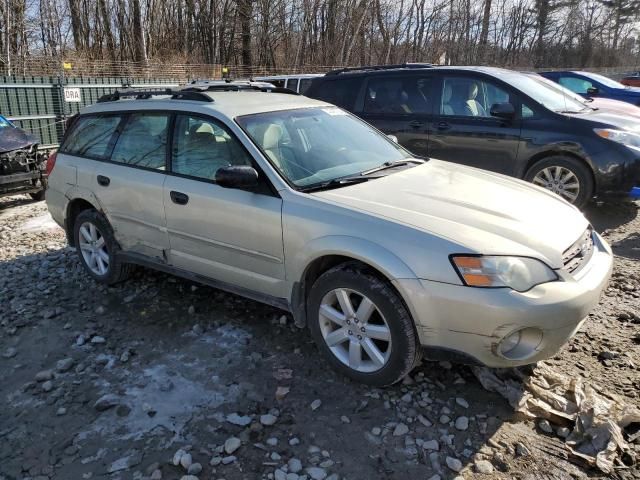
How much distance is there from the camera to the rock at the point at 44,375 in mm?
3465

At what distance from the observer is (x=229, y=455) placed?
2717 millimetres

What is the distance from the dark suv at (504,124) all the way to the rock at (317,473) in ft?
16.6

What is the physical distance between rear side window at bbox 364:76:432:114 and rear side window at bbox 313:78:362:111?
200 mm

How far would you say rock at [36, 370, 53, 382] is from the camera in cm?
346

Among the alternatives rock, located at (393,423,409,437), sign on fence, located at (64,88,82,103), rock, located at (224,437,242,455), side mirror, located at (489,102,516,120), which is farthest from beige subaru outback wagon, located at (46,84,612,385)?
sign on fence, located at (64,88,82,103)

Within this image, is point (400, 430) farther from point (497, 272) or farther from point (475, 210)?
point (475, 210)

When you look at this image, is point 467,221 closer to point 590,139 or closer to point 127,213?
point 127,213

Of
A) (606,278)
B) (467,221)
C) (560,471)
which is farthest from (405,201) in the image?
(560,471)

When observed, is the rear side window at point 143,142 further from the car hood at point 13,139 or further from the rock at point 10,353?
the car hood at point 13,139

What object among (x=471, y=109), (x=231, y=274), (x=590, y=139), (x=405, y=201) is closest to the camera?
(x=405, y=201)

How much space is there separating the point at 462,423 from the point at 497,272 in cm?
85

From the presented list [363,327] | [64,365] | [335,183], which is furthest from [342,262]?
[64,365]

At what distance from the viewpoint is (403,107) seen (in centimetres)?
738

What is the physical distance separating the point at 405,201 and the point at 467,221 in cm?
41
